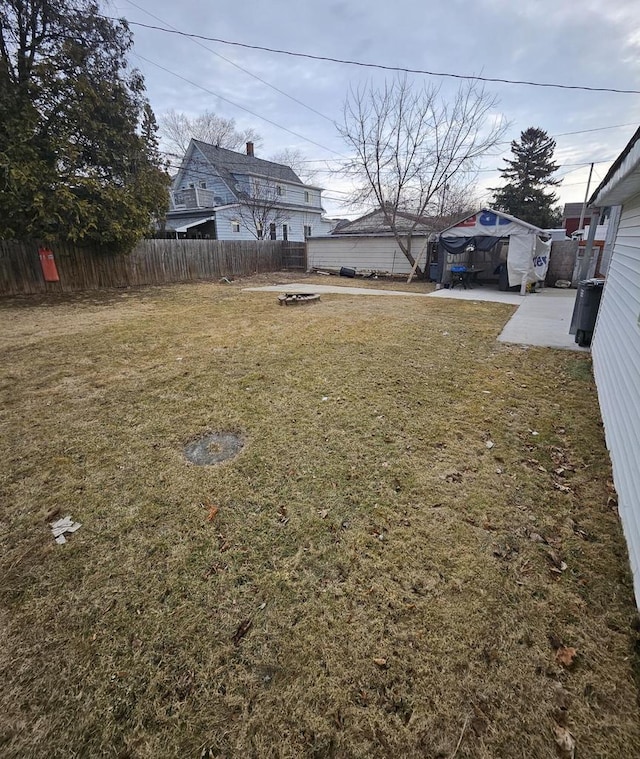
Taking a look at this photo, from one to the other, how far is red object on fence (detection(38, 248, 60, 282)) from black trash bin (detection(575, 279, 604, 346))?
1168 centimetres

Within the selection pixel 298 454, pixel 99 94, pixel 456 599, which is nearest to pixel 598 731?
pixel 456 599

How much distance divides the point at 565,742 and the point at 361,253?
17350 millimetres

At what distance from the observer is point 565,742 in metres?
1.13

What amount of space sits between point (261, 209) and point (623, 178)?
70.8 feet

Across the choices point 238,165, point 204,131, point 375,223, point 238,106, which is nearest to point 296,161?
point 238,165

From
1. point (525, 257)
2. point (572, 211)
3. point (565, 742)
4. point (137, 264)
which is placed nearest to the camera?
point (565, 742)

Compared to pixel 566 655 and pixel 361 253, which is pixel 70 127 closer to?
pixel 361 253

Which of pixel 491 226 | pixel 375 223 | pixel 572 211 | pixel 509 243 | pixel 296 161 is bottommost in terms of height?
pixel 509 243

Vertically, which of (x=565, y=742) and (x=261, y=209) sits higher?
(x=261, y=209)

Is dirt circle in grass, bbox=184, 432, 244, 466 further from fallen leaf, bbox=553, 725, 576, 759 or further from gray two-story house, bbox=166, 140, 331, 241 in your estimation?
gray two-story house, bbox=166, 140, 331, 241

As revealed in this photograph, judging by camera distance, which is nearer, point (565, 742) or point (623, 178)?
point (565, 742)

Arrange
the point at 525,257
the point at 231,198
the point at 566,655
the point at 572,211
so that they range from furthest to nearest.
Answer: the point at 572,211 → the point at 231,198 → the point at 525,257 → the point at 566,655

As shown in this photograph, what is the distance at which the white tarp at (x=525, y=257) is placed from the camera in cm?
1090

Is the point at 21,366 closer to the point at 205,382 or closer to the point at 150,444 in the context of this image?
the point at 205,382
